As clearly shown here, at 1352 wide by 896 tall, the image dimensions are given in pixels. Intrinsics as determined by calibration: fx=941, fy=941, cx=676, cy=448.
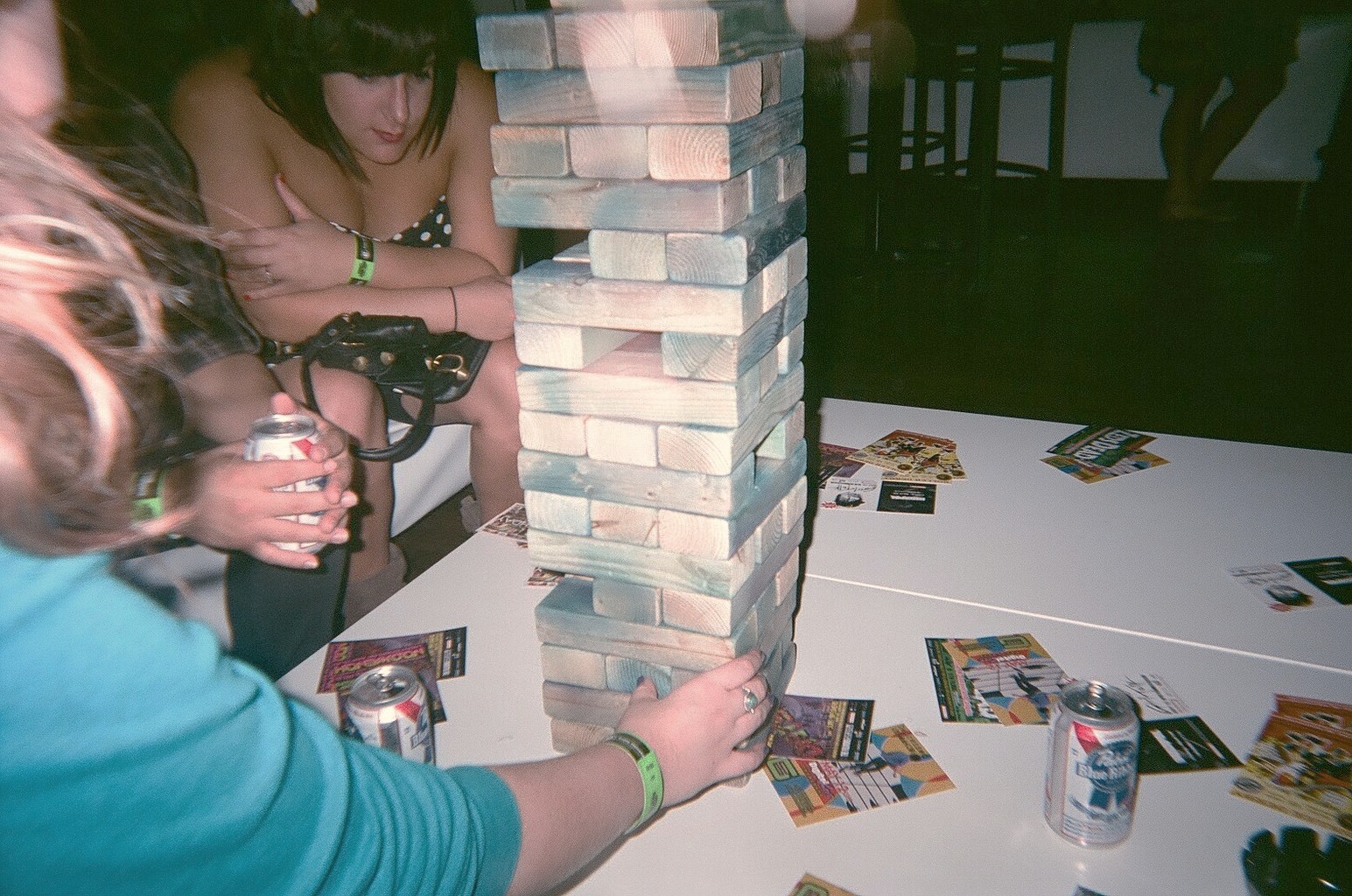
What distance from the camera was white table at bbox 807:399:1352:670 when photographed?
Result: 1.30 metres

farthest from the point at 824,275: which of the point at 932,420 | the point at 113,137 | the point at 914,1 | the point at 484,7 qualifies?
the point at 113,137

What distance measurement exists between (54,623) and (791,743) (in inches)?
31.5

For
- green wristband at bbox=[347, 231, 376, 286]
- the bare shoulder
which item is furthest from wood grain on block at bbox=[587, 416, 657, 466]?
the bare shoulder

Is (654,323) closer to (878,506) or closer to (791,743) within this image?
(791,743)

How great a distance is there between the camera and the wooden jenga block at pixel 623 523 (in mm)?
1013

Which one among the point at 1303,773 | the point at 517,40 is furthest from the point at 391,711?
the point at 1303,773

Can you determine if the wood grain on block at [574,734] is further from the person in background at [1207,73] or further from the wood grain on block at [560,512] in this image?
the person in background at [1207,73]

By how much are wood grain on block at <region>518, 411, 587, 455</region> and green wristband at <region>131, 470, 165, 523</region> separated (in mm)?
685

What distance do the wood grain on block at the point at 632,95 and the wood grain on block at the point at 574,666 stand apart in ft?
1.94

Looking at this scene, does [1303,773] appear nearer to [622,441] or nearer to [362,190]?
[622,441]

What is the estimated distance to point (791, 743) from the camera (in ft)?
3.66

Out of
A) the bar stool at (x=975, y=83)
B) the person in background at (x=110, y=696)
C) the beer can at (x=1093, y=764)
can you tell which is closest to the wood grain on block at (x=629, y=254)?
the person in background at (x=110, y=696)

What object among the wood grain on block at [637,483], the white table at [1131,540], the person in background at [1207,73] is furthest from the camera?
the person in background at [1207,73]

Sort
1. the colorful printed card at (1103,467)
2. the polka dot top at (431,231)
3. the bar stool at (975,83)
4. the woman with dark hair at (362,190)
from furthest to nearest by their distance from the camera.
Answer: the bar stool at (975,83) < the polka dot top at (431,231) < the woman with dark hair at (362,190) < the colorful printed card at (1103,467)
